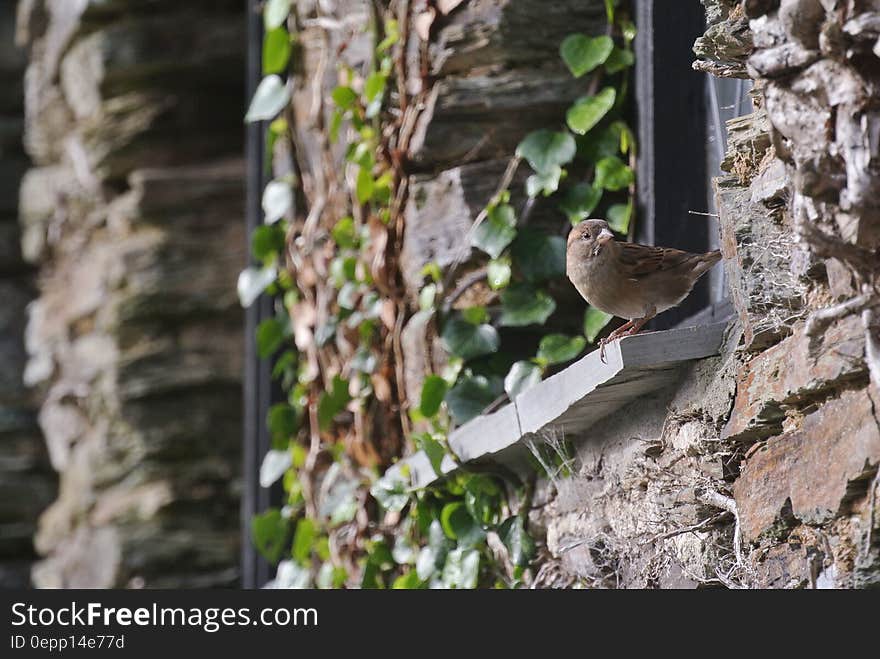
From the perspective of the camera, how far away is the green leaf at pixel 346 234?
11.6 ft

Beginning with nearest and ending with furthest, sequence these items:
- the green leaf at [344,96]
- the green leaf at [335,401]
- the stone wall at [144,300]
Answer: the green leaf at [344,96] < the green leaf at [335,401] < the stone wall at [144,300]

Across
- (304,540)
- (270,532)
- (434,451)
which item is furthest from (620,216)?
(270,532)

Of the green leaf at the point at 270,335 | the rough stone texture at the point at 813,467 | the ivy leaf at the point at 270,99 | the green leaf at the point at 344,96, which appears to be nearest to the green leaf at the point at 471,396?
the green leaf at the point at 344,96

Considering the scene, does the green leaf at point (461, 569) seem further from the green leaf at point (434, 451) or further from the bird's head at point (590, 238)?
the bird's head at point (590, 238)

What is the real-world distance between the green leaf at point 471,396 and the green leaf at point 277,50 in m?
1.62

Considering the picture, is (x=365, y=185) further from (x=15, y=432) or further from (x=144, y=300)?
(x=15, y=432)

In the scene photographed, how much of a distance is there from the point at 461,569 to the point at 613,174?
102cm

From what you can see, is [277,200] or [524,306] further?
[277,200]

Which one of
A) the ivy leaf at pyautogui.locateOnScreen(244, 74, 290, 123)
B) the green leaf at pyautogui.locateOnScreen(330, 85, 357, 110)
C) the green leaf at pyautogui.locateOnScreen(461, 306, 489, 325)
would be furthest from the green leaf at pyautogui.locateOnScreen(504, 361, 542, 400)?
the ivy leaf at pyautogui.locateOnScreen(244, 74, 290, 123)

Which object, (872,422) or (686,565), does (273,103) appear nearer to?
(686,565)

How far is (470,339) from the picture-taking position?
295cm

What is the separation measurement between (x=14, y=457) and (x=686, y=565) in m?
4.95

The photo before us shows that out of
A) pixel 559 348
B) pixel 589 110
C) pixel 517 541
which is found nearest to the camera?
pixel 517 541

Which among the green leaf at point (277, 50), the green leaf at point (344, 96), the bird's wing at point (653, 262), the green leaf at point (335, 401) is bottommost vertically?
the green leaf at point (335, 401)
